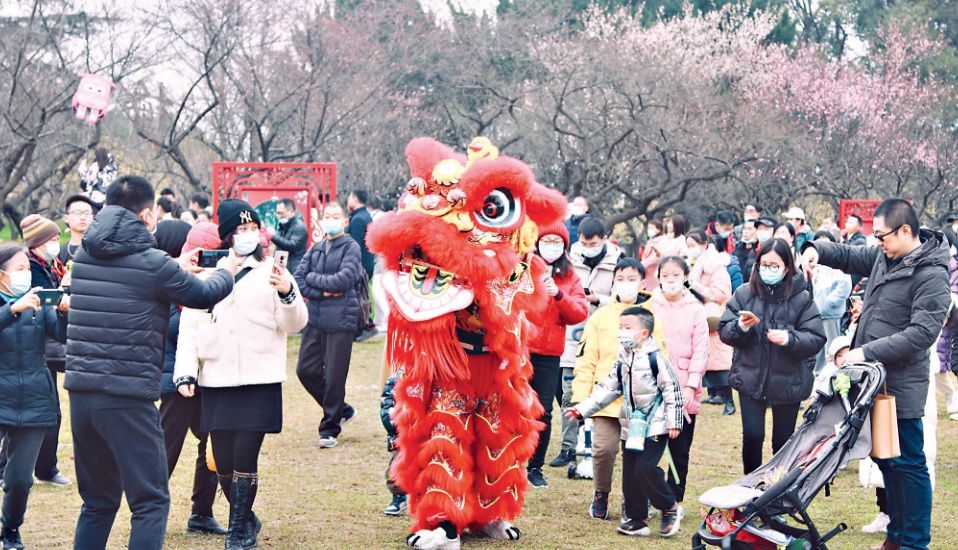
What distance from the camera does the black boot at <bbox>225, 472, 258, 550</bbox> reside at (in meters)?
5.90

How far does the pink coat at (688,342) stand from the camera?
6836 millimetres

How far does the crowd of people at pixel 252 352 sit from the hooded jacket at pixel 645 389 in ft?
0.04

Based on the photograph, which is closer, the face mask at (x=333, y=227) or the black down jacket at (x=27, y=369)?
the black down jacket at (x=27, y=369)

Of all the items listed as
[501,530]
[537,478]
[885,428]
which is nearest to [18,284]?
[501,530]

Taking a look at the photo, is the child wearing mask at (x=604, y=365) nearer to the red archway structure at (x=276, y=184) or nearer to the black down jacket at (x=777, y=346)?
the black down jacket at (x=777, y=346)

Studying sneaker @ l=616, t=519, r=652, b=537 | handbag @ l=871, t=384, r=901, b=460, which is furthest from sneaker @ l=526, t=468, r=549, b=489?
handbag @ l=871, t=384, r=901, b=460

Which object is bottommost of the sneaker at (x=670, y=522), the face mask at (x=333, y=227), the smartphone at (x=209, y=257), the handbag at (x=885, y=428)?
the sneaker at (x=670, y=522)

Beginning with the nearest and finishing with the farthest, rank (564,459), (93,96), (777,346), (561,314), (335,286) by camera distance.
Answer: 1. (777,346)
2. (561,314)
3. (564,459)
4. (335,286)
5. (93,96)

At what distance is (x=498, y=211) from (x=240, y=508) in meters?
2.11

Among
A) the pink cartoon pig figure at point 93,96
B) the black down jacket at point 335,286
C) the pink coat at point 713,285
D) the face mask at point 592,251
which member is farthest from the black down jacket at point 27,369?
the pink cartoon pig figure at point 93,96

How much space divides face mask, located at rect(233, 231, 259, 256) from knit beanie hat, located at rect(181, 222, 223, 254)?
0.12 meters

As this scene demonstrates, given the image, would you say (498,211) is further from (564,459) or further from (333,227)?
(333,227)

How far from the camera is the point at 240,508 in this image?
5.91 m

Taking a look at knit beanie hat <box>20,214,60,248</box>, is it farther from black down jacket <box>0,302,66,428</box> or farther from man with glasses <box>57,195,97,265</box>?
black down jacket <box>0,302,66,428</box>
